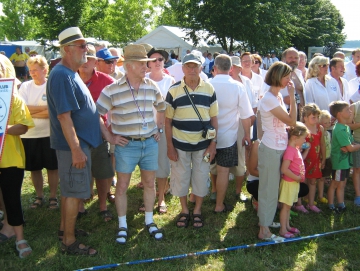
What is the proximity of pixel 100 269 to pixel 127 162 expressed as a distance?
1.06 m

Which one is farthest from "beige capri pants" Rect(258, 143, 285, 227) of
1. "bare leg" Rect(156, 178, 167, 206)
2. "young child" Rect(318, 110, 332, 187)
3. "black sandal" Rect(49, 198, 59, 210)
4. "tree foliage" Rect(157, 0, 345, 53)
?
"tree foliage" Rect(157, 0, 345, 53)

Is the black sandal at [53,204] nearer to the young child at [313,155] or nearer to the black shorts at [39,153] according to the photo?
the black shorts at [39,153]

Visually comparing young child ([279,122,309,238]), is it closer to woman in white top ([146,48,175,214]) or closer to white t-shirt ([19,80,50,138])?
Answer: woman in white top ([146,48,175,214])

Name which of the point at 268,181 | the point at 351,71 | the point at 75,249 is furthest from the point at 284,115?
the point at 351,71

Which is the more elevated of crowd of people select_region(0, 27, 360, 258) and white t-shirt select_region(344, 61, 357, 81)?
white t-shirt select_region(344, 61, 357, 81)

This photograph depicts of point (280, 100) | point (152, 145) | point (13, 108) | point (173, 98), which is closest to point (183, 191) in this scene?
point (152, 145)

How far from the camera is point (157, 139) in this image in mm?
3828

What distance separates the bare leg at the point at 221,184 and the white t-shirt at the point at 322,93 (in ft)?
5.94

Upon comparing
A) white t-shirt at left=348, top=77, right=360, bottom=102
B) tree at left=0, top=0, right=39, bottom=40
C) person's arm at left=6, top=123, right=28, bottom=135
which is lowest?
person's arm at left=6, top=123, right=28, bottom=135

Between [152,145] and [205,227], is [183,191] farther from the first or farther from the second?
[152,145]

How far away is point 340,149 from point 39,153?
12.4 ft

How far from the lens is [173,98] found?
3908 mm

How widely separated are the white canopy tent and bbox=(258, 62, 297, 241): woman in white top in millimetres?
22827

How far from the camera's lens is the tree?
47125mm
